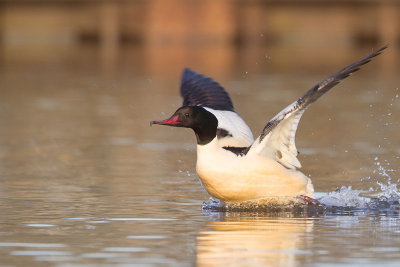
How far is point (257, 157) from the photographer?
9.81 m

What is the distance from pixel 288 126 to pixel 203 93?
2.39 m

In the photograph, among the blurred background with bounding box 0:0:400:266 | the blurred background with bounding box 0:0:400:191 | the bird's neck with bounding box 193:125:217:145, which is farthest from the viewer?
the blurred background with bounding box 0:0:400:191

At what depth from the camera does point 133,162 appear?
1328cm

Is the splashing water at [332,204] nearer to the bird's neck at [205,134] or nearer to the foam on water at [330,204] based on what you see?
the foam on water at [330,204]

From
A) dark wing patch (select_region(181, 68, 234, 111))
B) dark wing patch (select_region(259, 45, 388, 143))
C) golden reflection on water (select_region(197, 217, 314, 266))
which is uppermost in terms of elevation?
dark wing patch (select_region(181, 68, 234, 111))

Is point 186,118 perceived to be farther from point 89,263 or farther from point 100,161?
point 100,161

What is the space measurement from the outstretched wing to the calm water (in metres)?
0.55

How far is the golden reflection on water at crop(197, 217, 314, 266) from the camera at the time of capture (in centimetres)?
741

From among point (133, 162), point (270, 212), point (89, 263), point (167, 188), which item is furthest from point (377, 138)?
point (89, 263)

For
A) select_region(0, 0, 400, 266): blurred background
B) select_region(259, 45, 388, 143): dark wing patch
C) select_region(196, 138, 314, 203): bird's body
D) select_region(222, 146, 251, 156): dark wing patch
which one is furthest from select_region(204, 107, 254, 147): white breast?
select_region(259, 45, 388, 143): dark wing patch

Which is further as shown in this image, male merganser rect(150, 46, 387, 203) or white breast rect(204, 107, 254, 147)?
white breast rect(204, 107, 254, 147)

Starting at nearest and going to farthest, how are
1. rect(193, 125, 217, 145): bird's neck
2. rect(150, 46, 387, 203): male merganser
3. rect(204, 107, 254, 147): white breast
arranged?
1. rect(150, 46, 387, 203): male merganser
2. rect(193, 125, 217, 145): bird's neck
3. rect(204, 107, 254, 147): white breast

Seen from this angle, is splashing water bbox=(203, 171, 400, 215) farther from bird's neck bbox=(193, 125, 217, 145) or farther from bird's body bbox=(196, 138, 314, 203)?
bird's neck bbox=(193, 125, 217, 145)

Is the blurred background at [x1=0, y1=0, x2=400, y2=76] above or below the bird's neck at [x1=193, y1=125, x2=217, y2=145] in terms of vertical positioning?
above
